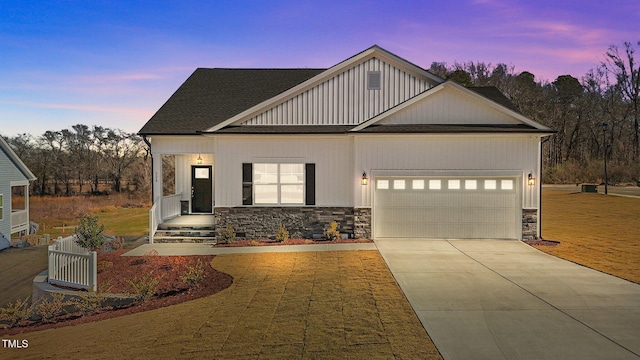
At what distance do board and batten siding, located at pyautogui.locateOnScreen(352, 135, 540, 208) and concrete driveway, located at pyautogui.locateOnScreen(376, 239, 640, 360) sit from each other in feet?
9.95

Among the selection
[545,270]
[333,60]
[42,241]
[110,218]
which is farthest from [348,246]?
[333,60]

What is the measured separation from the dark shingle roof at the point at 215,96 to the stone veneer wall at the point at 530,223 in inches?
441

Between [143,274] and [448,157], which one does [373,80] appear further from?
[143,274]

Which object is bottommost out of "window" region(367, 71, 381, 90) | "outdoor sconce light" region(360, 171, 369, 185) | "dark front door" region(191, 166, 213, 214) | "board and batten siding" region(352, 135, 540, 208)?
"dark front door" region(191, 166, 213, 214)

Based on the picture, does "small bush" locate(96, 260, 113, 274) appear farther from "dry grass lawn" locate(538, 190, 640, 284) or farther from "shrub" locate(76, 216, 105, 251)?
"dry grass lawn" locate(538, 190, 640, 284)

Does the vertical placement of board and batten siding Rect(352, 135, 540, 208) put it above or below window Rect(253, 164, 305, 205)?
above

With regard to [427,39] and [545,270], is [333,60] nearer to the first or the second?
[427,39]

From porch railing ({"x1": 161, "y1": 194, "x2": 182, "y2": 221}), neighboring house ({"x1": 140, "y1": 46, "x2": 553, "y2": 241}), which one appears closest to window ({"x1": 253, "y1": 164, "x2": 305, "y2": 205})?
neighboring house ({"x1": 140, "y1": 46, "x2": 553, "y2": 241})

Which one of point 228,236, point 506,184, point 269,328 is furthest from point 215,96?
point 269,328

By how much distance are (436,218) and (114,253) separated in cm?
1106

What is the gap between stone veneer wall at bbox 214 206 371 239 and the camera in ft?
50.5

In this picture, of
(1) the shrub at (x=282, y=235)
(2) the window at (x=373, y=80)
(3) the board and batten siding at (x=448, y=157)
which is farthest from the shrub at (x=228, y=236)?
(2) the window at (x=373, y=80)

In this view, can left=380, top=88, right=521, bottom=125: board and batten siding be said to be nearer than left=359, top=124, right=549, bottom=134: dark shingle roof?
No

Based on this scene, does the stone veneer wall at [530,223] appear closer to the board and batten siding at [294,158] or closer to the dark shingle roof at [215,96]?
the board and batten siding at [294,158]
